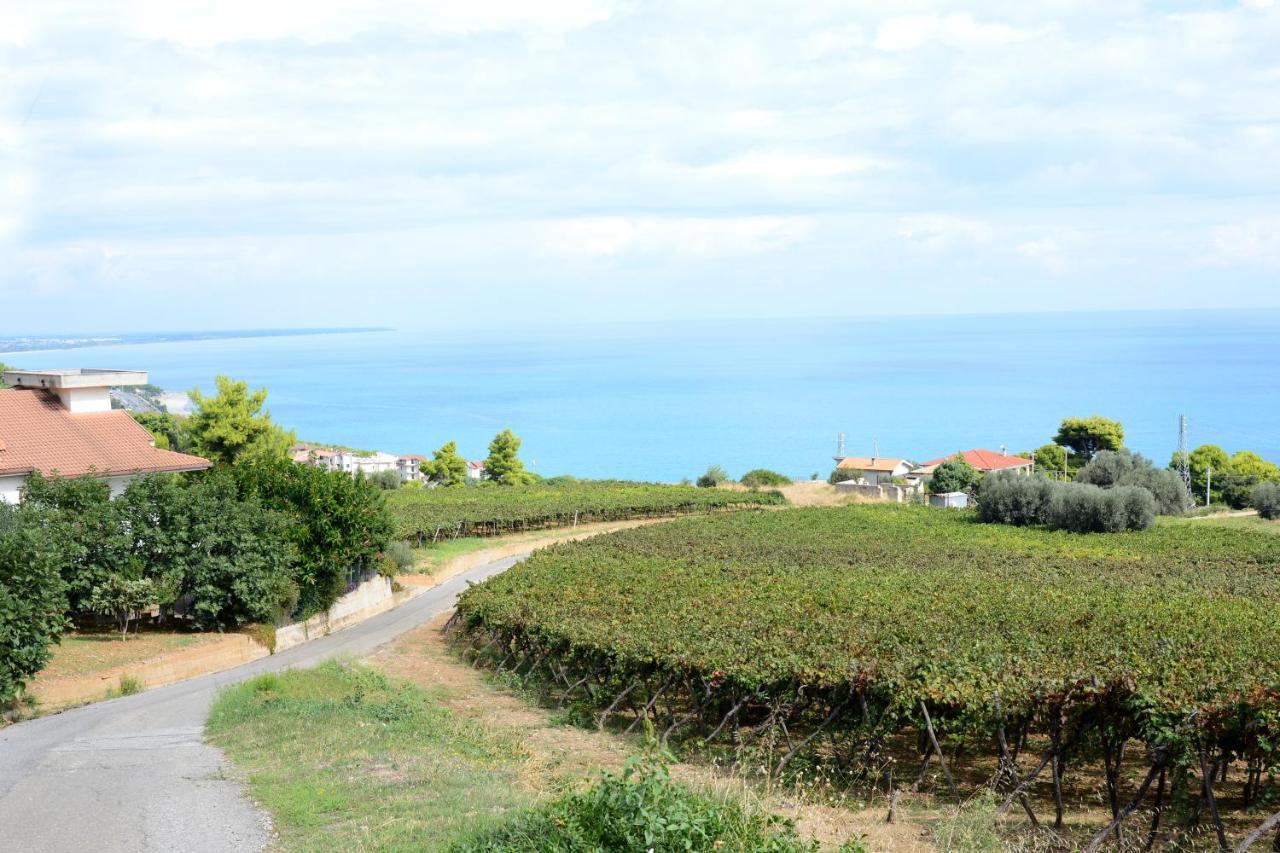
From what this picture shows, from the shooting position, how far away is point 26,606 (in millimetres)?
18344

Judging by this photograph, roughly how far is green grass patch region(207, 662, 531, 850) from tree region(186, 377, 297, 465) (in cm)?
2652

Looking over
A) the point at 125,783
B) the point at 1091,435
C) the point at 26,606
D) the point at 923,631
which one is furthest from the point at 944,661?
the point at 1091,435

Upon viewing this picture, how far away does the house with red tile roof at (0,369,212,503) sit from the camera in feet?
99.7

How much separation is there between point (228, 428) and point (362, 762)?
34488mm

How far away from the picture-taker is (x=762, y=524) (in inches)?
1649

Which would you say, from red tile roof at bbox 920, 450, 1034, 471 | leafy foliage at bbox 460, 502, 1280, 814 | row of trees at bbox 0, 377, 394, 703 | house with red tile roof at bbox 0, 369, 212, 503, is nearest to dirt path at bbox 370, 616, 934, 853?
leafy foliage at bbox 460, 502, 1280, 814

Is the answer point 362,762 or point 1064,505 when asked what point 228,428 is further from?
point 362,762

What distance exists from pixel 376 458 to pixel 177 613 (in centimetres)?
9740

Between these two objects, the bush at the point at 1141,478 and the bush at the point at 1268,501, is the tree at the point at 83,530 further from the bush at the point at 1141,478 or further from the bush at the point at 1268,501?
Answer: the bush at the point at 1268,501

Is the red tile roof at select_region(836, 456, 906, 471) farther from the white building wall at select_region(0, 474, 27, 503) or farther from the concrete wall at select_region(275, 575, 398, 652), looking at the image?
the white building wall at select_region(0, 474, 27, 503)

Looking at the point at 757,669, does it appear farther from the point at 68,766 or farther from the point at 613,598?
the point at 68,766

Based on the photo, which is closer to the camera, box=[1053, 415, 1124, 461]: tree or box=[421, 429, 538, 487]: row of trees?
box=[421, 429, 538, 487]: row of trees

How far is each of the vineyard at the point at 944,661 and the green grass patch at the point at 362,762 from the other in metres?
3.03

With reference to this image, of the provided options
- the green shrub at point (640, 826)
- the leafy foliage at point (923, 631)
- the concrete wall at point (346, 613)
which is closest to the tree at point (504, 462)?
the leafy foliage at point (923, 631)
